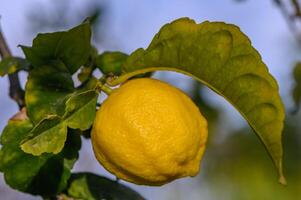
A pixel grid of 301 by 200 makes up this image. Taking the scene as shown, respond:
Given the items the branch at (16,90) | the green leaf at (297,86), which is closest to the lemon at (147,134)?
the branch at (16,90)

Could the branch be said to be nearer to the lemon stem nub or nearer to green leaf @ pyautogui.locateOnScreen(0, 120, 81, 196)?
green leaf @ pyautogui.locateOnScreen(0, 120, 81, 196)

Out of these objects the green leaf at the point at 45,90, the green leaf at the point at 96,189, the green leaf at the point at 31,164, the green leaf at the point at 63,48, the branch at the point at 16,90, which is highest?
the green leaf at the point at 63,48

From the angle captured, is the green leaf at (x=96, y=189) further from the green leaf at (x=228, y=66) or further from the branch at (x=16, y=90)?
the green leaf at (x=228, y=66)

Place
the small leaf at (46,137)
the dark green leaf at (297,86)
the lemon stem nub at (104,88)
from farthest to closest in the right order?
the dark green leaf at (297,86) → the lemon stem nub at (104,88) → the small leaf at (46,137)

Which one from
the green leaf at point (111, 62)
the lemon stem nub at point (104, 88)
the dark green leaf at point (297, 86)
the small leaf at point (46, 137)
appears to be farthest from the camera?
the dark green leaf at point (297, 86)

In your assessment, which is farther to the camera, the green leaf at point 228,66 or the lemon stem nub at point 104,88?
the lemon stem nub at point 104,88

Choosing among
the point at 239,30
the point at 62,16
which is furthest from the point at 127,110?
the point at 62,16

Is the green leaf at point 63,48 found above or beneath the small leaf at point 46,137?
above

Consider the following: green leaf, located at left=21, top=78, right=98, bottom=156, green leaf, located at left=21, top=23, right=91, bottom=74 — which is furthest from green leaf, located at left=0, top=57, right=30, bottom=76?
green leaf, located at left=21, top=78, right=98, bottom=156
